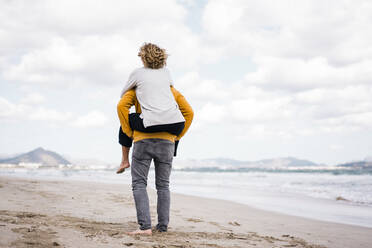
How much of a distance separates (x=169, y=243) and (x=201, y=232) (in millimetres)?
897

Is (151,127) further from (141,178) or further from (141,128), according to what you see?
(141,178)

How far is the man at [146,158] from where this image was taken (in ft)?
10.3

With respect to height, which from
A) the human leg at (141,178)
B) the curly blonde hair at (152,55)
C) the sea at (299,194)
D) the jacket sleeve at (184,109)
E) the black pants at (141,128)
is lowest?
the sea at (299,194)

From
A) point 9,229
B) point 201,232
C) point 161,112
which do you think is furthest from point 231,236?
point 9,229

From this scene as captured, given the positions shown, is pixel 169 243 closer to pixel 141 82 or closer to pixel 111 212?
pixel 141 82

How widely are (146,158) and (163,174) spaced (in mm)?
254

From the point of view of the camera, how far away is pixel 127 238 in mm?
2773

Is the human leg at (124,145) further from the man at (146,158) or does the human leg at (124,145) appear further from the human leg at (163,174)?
the human leg at (163,174)

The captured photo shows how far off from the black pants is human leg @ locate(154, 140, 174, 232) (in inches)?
5.4

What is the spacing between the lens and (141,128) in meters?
3.08

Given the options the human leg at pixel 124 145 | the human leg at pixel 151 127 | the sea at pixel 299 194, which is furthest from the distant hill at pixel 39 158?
the human leg at pixel 151 127

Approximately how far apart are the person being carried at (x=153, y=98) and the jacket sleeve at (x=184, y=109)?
9 cm

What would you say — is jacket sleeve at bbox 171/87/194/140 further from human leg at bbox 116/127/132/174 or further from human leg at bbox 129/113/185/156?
human leg at bbox 116/127/132/174

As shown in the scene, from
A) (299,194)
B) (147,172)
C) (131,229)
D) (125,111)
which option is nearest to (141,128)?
(125,111)
